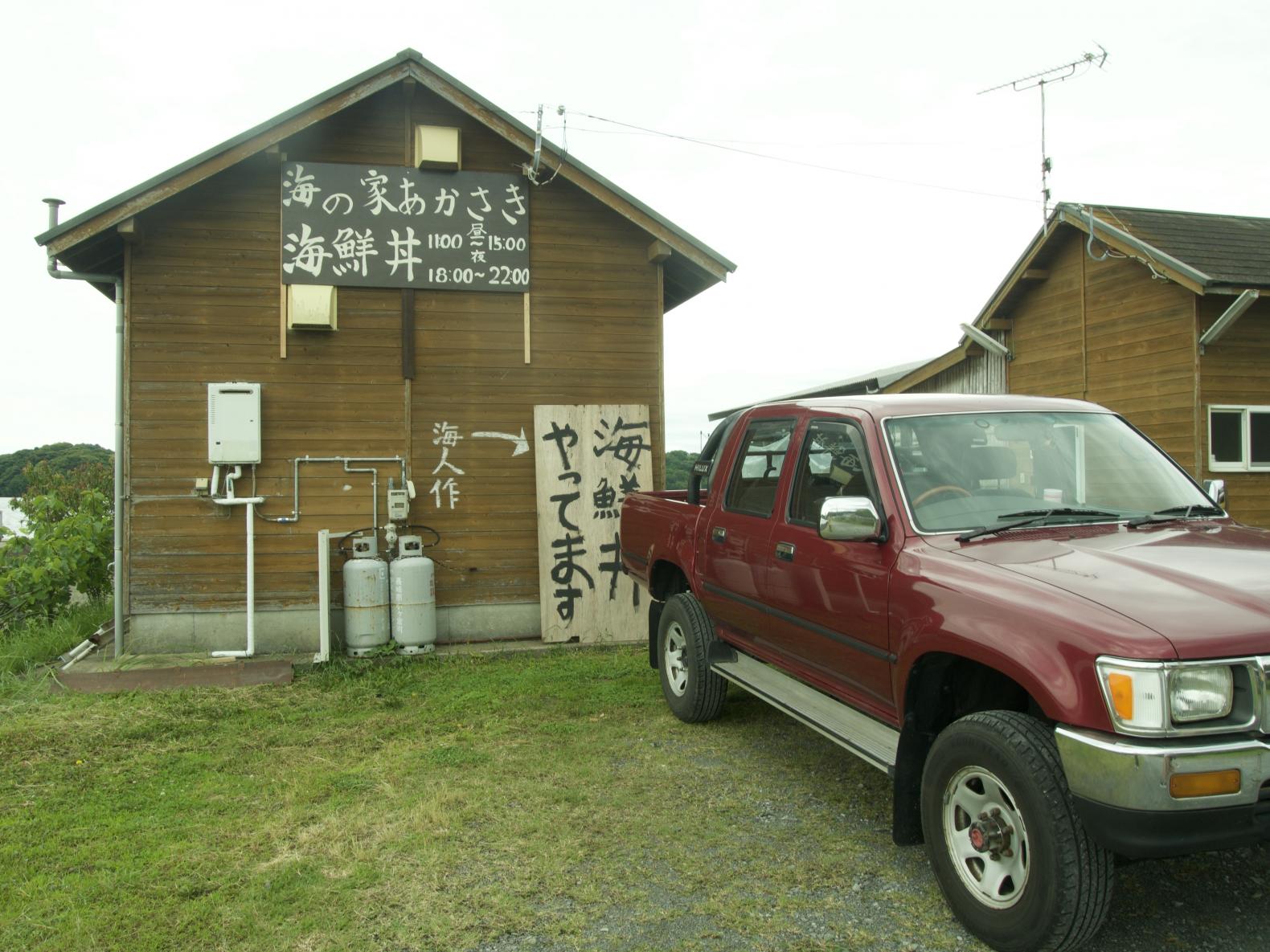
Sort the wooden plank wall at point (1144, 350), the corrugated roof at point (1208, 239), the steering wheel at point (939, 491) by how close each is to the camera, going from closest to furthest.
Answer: the steering wheel at point (939, 491) < the corrugated roof at point (1208, 239) < the wooden plank wall at point (1144, 350)

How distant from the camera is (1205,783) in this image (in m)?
2.77

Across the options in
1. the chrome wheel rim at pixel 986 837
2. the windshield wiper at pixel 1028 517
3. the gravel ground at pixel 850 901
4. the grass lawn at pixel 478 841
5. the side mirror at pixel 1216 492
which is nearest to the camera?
the chrome wheel rim at pixel 986 837

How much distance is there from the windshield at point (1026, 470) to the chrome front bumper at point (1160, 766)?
127 cm

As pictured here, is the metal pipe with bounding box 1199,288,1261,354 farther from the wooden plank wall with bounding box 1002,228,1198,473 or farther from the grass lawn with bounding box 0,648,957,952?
the grass lawn with bounding box 0,648,957,952

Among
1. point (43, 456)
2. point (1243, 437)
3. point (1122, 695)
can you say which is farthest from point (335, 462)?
point (43, 456)

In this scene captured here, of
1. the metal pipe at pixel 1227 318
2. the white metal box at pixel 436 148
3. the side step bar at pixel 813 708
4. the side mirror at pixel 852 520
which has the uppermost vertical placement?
the white metal box at pixel 436 148

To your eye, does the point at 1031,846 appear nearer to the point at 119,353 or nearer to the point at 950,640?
the point at 950,640

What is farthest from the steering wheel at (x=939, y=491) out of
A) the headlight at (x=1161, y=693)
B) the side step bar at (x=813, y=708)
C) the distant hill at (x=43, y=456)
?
the distant hill at (x=43, y=456)

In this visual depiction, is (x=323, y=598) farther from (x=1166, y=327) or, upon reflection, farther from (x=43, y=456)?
(x=43, y=456)

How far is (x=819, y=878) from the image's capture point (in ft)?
13.2

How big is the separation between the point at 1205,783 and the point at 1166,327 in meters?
12.0

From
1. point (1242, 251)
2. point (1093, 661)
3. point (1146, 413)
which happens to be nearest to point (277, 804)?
point (1093, 661)

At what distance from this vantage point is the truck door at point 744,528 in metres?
5.23

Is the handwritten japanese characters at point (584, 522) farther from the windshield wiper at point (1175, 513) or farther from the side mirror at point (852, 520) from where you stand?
the windshield wiper at point (1175, 513)
